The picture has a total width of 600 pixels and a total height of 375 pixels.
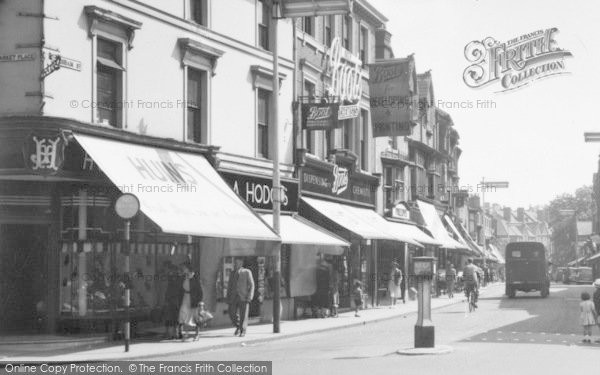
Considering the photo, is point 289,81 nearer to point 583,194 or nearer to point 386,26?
point 386,26

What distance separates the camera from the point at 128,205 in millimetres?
18078

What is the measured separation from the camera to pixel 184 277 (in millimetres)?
21938

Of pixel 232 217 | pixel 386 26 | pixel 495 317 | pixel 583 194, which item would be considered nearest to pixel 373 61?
pixel 386 26

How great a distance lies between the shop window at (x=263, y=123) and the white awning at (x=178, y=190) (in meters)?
4.09

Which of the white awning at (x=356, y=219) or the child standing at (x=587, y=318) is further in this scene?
the white awning at (x=356, y=219)

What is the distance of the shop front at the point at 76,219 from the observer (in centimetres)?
1888

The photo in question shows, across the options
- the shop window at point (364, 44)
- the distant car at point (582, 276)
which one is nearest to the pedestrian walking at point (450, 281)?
the shop window at point (364, 44)

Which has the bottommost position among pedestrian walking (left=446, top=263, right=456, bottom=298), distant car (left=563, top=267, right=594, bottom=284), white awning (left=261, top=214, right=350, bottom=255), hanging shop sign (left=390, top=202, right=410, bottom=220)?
distant car (left=563, top=267, right=594, bottom=284)

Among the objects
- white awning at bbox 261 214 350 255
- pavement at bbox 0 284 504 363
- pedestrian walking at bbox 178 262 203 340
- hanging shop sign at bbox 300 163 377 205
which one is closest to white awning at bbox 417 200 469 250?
hanging shop sign at bbox 300 163 377 205

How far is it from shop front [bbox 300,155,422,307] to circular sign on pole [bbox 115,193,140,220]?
46.1 ft

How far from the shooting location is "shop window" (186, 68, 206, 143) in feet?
82.1

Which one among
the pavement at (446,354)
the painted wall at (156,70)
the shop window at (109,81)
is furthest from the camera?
the shop window at (109,81)

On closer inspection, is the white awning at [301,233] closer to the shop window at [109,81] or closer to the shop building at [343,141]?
the shop building at [343,141]

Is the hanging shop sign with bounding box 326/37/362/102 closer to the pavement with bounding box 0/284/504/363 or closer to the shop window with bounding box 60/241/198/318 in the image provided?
the pavement with bounding box 0/284/504/363
